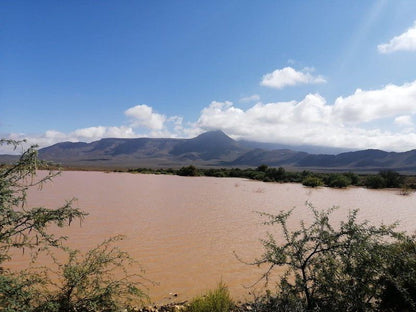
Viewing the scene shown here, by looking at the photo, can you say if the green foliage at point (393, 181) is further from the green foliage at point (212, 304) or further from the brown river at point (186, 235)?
the green foliage at point (212, 304)

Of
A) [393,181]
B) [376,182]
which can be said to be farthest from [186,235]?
[393,181]

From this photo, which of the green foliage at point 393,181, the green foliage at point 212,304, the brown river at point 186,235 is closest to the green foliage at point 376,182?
the green foliage at point 393,181

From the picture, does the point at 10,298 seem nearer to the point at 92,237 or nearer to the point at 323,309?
the point at 323,309


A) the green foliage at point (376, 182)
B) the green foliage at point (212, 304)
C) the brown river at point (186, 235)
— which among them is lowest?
the green foliage at point (376, 182)

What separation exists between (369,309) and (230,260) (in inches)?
169

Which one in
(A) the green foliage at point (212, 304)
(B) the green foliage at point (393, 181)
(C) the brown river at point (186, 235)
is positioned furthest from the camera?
(B) the green foliage at point (393, 181)

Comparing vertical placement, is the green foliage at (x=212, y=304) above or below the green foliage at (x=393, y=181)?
above

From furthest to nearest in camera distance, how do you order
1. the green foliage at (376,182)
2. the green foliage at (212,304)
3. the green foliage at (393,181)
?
the green foliage at (393,181) → the green foliage at (376,182) → the green foliage at (212,304)

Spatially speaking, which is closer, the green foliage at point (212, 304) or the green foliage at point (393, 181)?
the green foliage at point (212, 304)

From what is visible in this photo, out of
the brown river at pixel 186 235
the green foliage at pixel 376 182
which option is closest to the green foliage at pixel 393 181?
the green foliage at pixel 376 182

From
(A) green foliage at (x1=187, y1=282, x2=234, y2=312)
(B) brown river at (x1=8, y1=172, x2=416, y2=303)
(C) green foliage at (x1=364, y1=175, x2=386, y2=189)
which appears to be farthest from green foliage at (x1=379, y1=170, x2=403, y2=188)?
(A) green foliage at (x1=187, y1=282, x2=234, y2=312)

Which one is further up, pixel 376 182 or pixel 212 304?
pixel 212 304

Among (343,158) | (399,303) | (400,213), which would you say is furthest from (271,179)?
(343,158)

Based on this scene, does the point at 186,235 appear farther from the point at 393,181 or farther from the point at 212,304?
the point at 393,181
